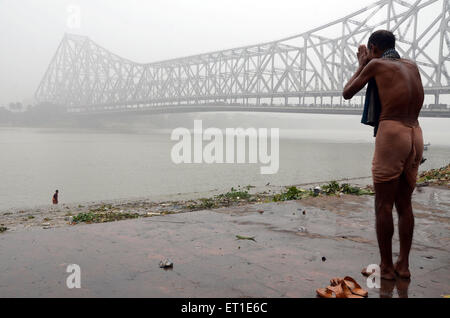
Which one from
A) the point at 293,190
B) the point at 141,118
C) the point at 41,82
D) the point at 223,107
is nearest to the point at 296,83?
the point at 223,107

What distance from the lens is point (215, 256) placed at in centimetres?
282

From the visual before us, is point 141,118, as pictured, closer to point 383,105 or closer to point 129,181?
point 129,181

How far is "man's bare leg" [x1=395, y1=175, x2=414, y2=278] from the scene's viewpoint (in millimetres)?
2428

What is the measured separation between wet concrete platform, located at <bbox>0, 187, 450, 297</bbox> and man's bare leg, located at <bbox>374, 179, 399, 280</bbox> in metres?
0.11

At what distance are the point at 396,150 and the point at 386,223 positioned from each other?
0.48m

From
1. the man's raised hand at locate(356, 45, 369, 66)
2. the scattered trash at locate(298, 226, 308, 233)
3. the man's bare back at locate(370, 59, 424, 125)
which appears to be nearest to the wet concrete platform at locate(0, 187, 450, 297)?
the scattered trash at locate(298, 226, 308, 233)

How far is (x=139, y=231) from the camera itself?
11.6 ft

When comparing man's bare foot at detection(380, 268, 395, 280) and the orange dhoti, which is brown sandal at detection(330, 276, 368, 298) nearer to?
man's bare foot at detection(380, 268, 395, 280)

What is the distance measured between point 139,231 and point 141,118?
101514mm

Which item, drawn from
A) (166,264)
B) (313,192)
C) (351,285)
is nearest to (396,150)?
(351,285)

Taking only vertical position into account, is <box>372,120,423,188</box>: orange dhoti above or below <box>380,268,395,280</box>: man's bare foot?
above

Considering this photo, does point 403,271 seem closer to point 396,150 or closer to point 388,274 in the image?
point 388,274

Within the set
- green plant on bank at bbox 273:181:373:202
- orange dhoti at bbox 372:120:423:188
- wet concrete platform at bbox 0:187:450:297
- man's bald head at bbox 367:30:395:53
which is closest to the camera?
wet concrete platform at bbox 0:187:450:297

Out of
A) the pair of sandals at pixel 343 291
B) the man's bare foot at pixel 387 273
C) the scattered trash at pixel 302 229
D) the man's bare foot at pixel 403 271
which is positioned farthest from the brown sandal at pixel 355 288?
the scattered trash at pixel 302 229
